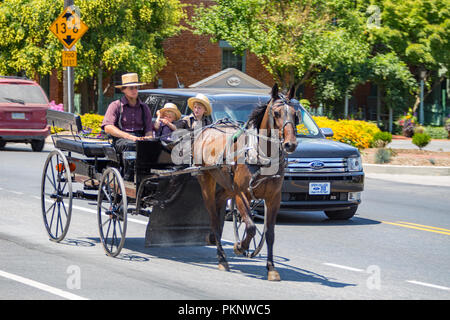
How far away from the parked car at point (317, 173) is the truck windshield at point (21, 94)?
41.3ft

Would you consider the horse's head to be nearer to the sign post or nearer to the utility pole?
the sign post

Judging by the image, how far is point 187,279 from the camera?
841 centimetres

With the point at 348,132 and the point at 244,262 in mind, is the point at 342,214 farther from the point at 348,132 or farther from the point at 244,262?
the point at 348,132

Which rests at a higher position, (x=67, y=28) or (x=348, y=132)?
(x=67, y=28)

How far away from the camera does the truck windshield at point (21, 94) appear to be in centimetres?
2477

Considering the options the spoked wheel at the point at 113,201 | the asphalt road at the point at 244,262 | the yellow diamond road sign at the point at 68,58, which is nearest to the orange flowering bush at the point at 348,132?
the yellow diamond road sign at the point at 68,58

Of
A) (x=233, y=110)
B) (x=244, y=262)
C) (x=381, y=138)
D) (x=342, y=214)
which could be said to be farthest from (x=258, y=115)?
(x=381, y=138)

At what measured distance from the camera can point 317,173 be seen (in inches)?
492

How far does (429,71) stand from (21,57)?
2108 cm

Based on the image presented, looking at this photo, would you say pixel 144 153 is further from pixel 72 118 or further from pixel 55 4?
pixel 55 4

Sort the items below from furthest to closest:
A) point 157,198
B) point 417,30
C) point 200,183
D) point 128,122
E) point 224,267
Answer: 1. point 417,30
2. point 128,122
3. point 157,198
4. point 200,183
5. point 224,267

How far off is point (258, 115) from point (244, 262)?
1.98 m
